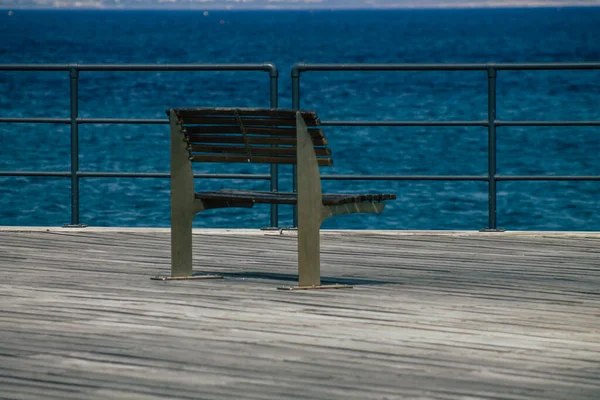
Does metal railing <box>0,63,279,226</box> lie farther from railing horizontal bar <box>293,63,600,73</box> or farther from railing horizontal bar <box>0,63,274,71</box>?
railing horizontal bar <box>293,63,600,73</box>

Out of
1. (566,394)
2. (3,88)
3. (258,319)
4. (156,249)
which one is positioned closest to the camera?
(566,394)

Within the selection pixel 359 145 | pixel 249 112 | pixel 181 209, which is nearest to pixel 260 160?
pixel 249 112

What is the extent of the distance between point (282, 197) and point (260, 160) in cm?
18

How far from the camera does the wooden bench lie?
621 centimetres

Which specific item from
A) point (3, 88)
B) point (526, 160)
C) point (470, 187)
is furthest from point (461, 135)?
point (3, 88)

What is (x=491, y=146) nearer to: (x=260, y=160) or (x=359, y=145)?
(x=260, y=160)

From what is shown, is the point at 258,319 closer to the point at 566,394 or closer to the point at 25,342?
the point at 25,342

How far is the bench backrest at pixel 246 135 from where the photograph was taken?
6242 mm

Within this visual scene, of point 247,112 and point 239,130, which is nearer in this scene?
point 247,112

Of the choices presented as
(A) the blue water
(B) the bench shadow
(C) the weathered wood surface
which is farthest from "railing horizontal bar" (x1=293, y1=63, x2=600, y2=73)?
(A) the blue water

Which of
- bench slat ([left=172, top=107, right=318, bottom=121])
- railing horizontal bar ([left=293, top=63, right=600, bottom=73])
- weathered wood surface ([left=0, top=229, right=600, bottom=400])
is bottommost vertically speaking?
weathered wood surface ([left=0, top=229, right=600, bottom=400])

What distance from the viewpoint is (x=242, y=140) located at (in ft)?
20.9

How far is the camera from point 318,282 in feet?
20.7

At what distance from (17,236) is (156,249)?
0.95 m
